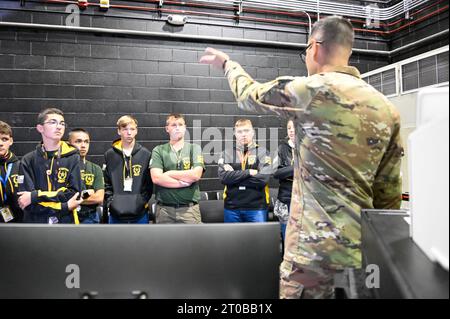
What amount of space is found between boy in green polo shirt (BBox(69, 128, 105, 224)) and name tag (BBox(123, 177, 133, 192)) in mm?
312

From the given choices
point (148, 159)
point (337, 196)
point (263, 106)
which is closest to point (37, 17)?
point (148, 159)

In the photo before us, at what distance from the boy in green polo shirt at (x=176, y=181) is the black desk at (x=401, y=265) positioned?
2.26 meters

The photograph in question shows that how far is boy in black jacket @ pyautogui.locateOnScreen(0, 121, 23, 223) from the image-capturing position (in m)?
2.64

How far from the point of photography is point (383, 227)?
2.11ft

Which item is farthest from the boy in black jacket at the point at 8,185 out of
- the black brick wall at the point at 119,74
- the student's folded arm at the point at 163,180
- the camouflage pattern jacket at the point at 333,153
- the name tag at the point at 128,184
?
the camouflage pattern jacket at the point at 333,153

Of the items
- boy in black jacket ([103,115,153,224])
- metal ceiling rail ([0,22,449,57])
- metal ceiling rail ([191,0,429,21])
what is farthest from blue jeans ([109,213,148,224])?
metal ceiling rail ([191,0,429,21])

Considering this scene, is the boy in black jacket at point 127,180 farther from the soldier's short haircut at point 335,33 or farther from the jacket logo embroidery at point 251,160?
the soldier's short haircut at point 335,33

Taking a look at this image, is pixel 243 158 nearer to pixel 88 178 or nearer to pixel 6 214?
pixel 88 178

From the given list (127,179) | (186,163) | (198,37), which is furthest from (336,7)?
(127,179)

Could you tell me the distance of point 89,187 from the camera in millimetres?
3141

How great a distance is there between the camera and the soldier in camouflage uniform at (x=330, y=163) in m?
1.06

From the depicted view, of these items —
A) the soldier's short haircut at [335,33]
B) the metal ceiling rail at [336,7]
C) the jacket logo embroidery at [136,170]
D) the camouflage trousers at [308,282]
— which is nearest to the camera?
the camouflage trousers at [308,282]

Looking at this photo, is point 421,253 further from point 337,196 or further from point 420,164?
point 337,196

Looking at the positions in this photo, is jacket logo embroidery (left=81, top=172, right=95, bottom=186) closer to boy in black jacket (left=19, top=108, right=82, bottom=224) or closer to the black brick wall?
boy in black jacket (left=19, top=108, right=82, bottom=224)
